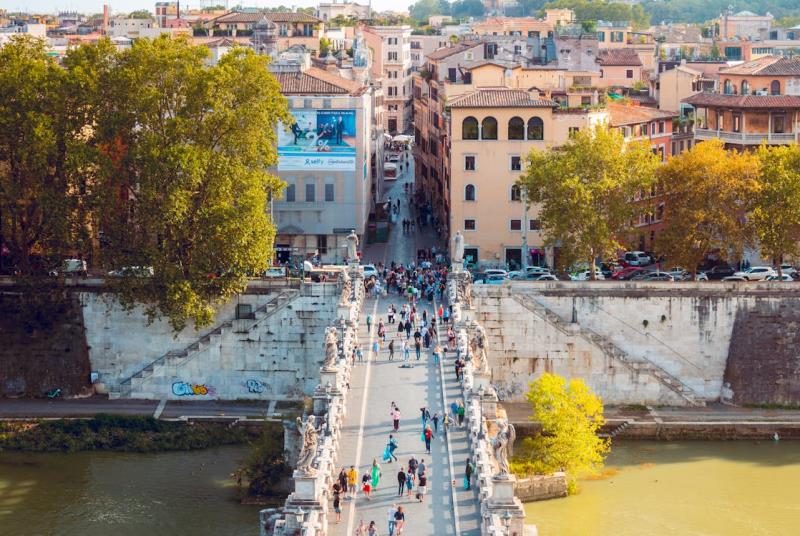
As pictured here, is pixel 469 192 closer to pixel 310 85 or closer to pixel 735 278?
pixel 310 85

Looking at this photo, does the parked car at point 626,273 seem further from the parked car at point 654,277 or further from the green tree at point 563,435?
the green tree at point 563,435

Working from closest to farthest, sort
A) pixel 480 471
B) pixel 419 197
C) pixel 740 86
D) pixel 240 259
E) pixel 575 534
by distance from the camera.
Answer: pixel 480 471 < pixel 575 534 < pixel 240 259 < pixel 740 86 < pixel 419 197

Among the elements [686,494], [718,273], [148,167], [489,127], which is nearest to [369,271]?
[489,127]

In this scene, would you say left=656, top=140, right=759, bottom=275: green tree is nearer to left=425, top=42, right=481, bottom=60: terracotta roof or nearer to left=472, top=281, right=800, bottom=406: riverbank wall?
left=472, top=281, right=800, bottom=406: riverbank wall

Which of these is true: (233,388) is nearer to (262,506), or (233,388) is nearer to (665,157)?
(262,506)

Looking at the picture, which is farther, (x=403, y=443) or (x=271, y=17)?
(x=271, y=17)

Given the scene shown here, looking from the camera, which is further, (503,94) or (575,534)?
(503,94)

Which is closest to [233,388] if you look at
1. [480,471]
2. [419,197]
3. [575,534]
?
[575,534]
